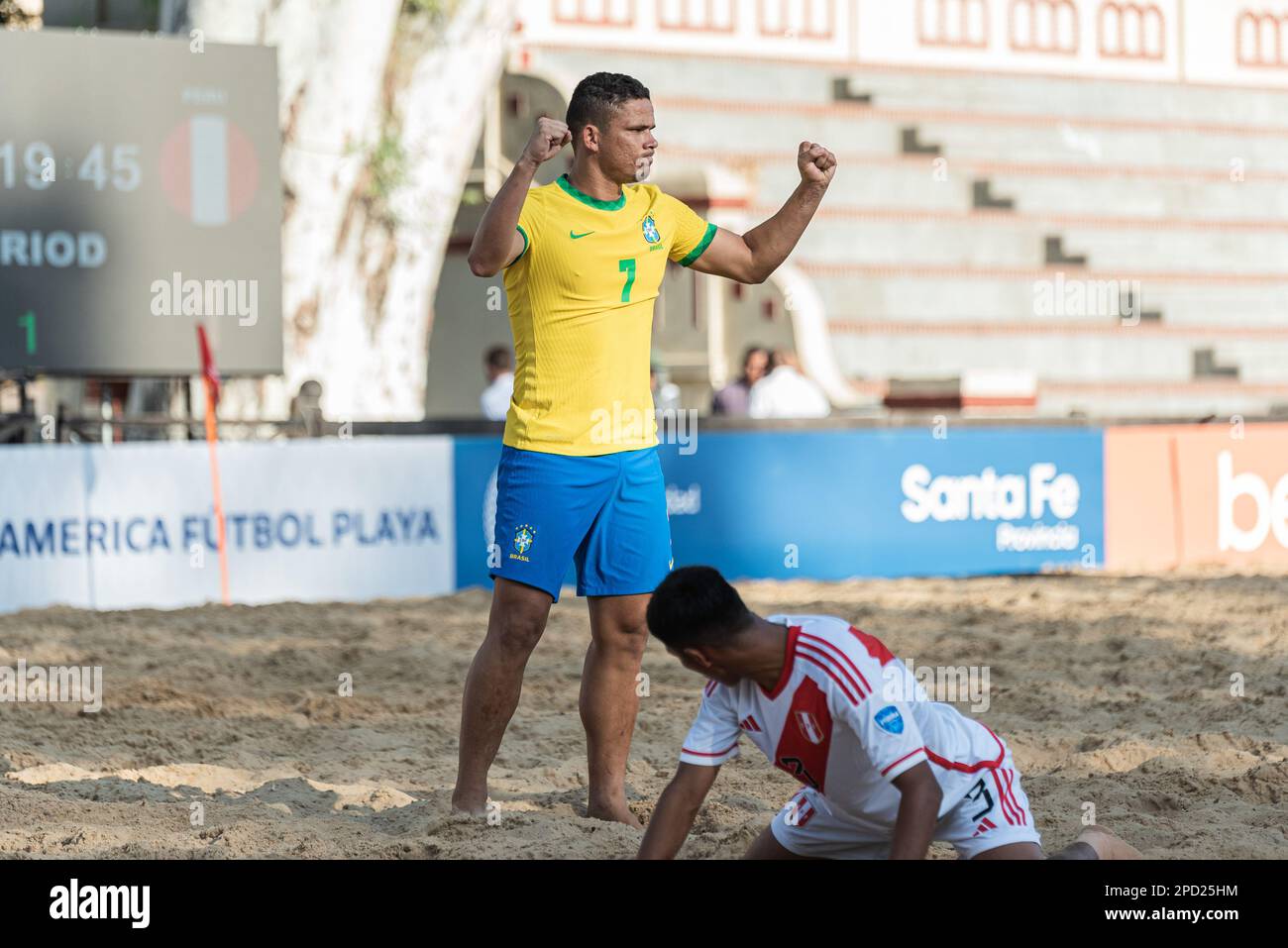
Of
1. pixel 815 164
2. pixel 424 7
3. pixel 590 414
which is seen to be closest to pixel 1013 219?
pixel 424 7

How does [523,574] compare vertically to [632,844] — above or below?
above

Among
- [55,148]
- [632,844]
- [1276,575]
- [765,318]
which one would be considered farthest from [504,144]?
[632,844]

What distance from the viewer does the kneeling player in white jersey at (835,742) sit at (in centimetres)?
357

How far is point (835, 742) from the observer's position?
3.74 meters

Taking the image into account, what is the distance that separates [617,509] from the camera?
194 inches

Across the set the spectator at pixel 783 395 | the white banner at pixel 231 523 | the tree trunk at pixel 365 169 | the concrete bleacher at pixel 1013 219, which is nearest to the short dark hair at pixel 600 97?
the white banner at pixel 231 523

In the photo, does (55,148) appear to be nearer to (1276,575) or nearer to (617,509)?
(617,509)

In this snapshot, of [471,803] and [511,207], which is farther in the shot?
[471,803]

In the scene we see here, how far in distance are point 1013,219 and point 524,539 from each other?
17256 mm

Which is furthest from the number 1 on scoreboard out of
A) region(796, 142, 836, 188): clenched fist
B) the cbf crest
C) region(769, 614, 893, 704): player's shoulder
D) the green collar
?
region(769, 614, 893, 704): player's shoulder

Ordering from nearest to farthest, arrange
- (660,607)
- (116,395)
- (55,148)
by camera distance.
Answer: (660,607), (55,148), (116,395)

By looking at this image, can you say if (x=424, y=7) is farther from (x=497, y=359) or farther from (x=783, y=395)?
(x=783, y=395)

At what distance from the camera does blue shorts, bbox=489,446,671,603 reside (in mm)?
4855
